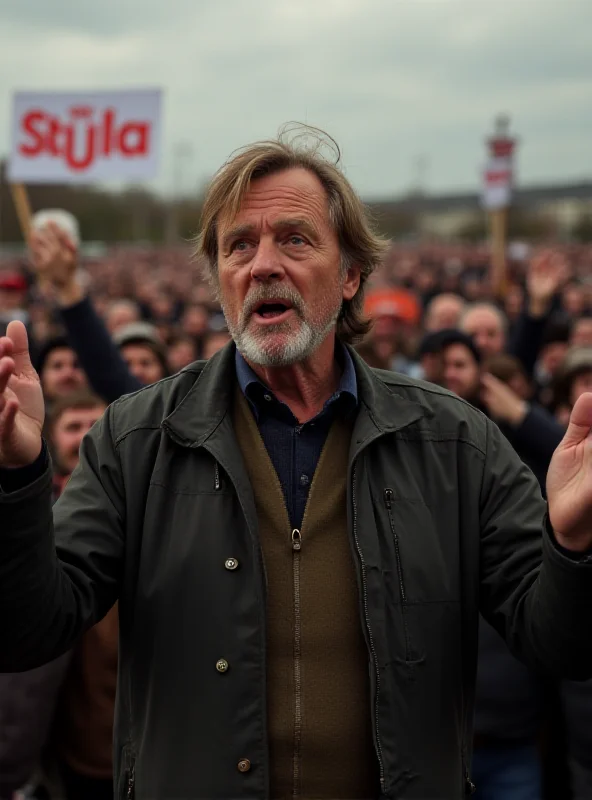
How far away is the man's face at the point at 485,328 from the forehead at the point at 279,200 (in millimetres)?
4920

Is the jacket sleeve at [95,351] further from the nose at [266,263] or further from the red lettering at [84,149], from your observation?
the red lettering at [84,149]

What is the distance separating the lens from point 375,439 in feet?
7.75

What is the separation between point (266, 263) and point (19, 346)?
2.17 ft

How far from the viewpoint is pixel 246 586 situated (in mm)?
2211

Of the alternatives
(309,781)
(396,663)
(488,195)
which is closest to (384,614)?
(396,663)

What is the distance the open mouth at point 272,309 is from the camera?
2.51 m

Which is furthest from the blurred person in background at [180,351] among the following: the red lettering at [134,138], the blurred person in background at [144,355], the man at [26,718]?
the man at [26,718]

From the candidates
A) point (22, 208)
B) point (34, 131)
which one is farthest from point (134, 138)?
point (22, 208)

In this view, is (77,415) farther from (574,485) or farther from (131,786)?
(574,485)

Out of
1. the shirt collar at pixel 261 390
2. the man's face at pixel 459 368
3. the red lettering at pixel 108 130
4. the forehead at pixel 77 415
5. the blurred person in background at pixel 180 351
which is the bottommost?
the blurred person in background at pixel 180 351

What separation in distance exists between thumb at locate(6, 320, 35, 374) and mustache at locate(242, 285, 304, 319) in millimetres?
604

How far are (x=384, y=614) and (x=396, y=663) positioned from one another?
0.33 feet

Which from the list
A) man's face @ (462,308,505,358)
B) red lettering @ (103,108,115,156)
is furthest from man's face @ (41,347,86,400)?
man's face @ (462,308,505,358)

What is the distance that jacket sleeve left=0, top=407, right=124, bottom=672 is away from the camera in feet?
6.51
